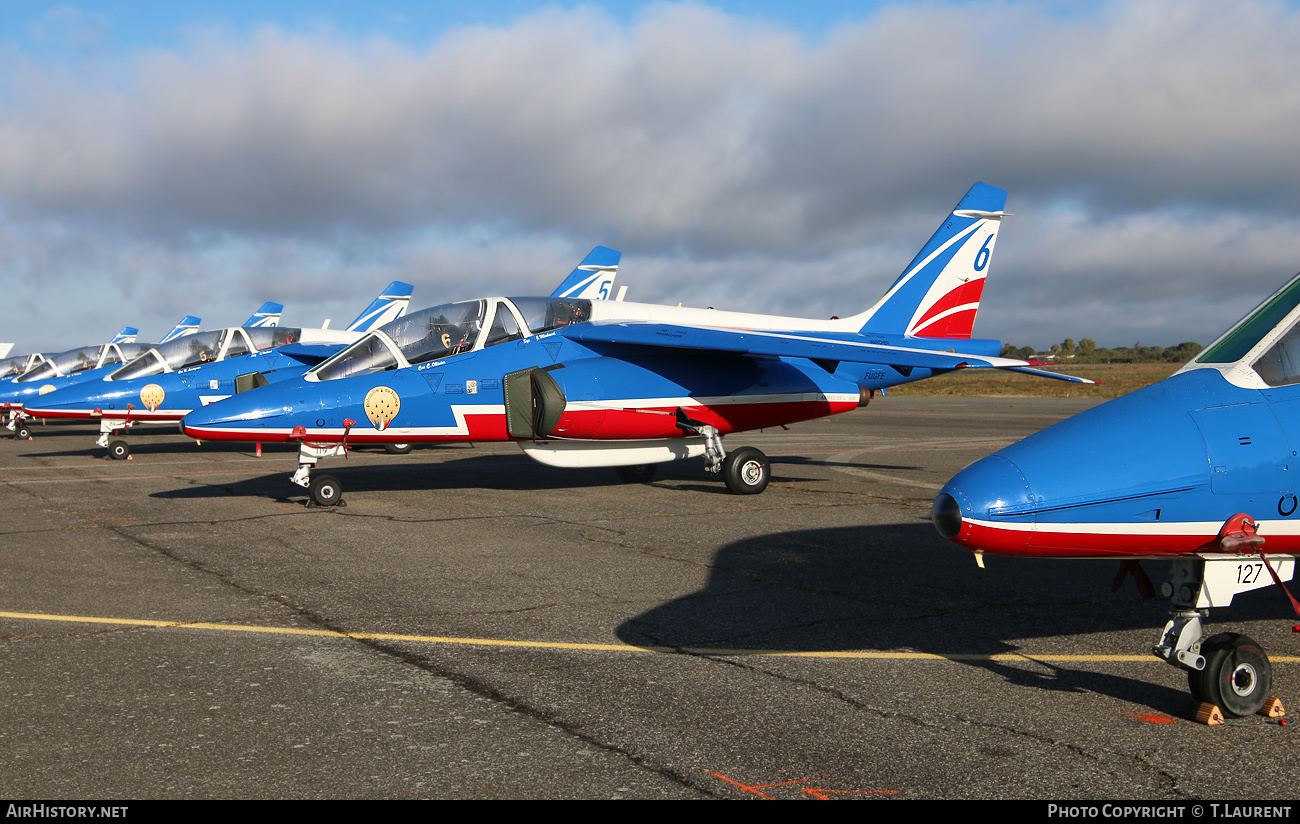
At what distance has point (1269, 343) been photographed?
476 centimetres

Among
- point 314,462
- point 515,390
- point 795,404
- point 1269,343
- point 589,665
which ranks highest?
point 1269,343

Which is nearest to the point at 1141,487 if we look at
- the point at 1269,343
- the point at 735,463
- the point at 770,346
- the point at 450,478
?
the point at 1269,343

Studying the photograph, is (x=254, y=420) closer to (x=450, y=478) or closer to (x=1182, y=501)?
(x=450, y=478)

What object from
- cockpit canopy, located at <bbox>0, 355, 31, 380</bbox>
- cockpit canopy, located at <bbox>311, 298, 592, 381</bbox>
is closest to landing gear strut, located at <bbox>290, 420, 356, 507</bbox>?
cockpit canopy, located at <bbox>311, 298, 592, 381</bbox>

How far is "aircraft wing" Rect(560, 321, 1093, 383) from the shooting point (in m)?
12.7

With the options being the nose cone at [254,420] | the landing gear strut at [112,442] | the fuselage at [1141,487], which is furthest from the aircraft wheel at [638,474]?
the landing gear strut at [112,442]

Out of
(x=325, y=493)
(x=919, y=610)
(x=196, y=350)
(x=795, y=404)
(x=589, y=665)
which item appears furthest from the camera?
(x=196, y=350)

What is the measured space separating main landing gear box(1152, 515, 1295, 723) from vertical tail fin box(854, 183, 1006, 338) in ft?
40.8

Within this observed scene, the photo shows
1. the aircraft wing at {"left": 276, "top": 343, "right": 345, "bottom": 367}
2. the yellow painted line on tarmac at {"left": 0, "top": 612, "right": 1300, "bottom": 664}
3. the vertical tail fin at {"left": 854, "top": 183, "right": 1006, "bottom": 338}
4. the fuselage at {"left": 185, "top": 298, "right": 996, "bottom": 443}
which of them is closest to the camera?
the yellow painted line on tarmac at {"left": 0, "top": 612, "right": 1300, "bottom": 664}

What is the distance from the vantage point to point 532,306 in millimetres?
13344

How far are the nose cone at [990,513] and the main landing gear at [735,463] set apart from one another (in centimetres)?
896

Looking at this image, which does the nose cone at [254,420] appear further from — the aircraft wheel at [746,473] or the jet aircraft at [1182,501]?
the jet aircraft at [1182,501]

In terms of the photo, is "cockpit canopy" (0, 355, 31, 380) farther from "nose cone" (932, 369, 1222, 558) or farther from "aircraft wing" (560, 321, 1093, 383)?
"nose cone" (932, 369, 1222, 558)

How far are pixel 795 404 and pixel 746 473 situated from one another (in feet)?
5.42
